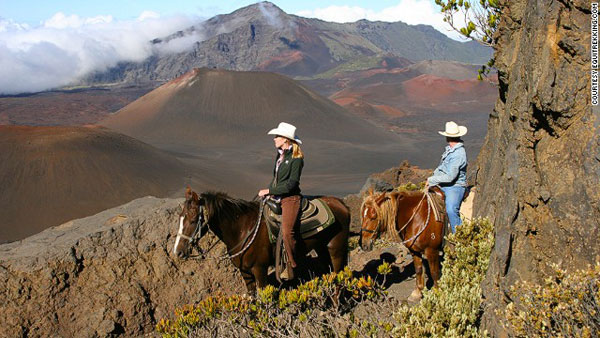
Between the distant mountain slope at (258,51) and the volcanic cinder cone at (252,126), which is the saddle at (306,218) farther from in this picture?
the distant mountain slope at (258,51)

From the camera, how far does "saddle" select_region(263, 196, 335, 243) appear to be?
6113 millimetres

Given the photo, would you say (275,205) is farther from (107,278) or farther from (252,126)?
(252,126)

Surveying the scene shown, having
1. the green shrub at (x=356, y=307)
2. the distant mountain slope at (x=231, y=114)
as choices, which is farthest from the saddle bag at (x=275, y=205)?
the distant mountain slope at (x=231, y=114)

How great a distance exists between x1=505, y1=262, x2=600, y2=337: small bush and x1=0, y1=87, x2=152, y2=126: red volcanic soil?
2938 inches

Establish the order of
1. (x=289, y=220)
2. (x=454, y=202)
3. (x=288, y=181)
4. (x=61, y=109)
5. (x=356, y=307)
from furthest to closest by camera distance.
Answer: (x=61, y=109) < (x=454, y=202) < (x=289, y=220) < (x=288, y=181) < (x=356, y=307)

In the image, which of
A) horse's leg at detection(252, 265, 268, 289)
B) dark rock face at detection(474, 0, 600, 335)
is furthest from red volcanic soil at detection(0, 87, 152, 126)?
dark rock face at detection(474, 0, 600, 335)

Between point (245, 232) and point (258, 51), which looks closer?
point (245, 232)

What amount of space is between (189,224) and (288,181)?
125cm

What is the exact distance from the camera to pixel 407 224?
6.70 meters

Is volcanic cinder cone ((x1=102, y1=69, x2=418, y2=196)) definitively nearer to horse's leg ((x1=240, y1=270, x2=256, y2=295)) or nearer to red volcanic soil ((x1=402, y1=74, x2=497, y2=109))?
horse's leg ((x1=240, y1=270, x2=256, y2=295))

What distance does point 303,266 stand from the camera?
8094mm

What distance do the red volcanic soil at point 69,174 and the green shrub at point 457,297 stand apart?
20.6 metres

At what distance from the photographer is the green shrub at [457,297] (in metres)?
4.32

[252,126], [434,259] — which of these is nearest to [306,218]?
[434,259]
